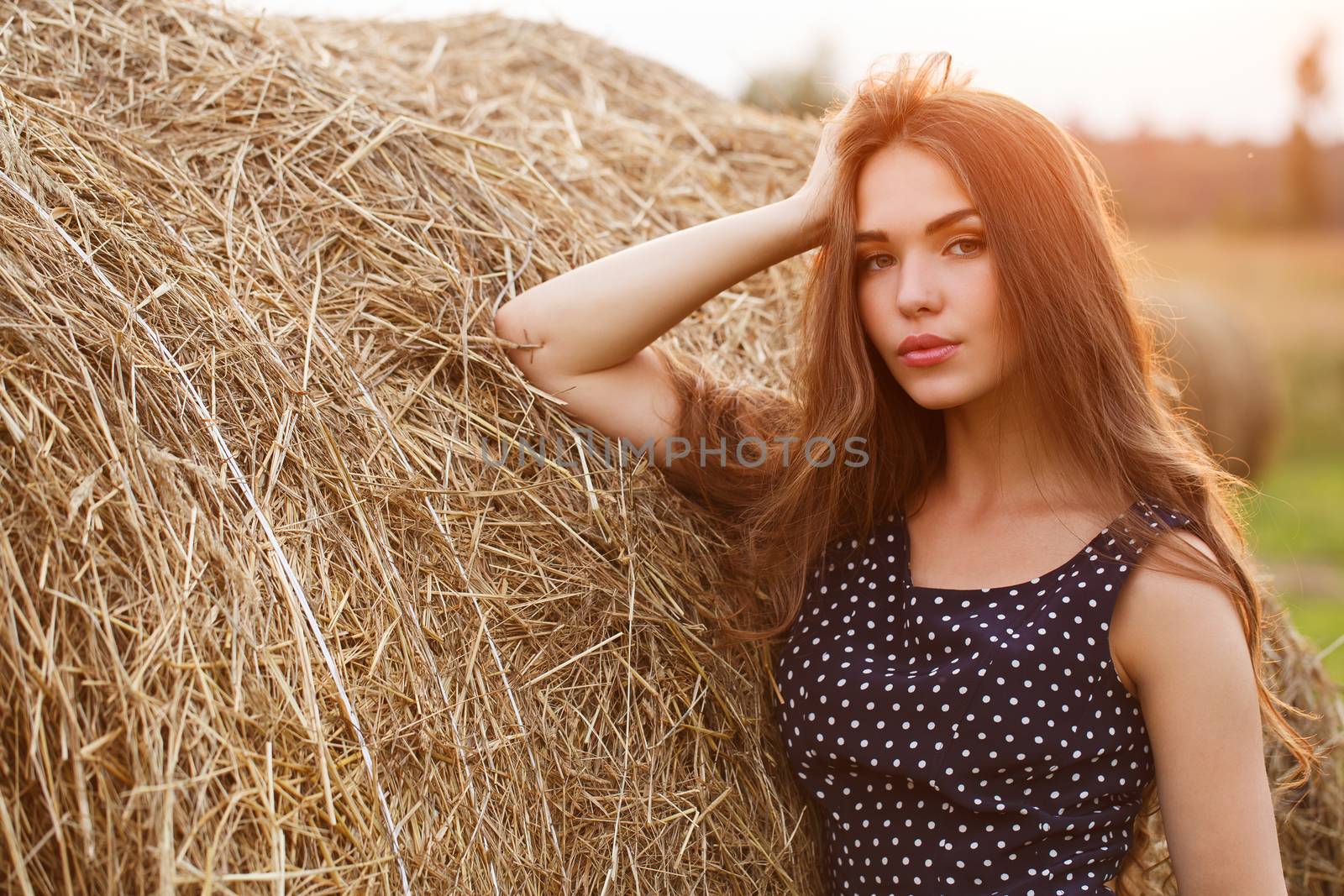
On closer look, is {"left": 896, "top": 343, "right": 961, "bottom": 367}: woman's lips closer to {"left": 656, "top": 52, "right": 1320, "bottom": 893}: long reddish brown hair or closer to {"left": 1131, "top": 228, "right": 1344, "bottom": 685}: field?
{"left": 656, "top": 52, "right": 1320, "bottom": 893}: long reddish brown hair

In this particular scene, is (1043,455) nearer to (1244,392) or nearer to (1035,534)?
(1035,534)

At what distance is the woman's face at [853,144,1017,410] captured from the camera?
5.56ft

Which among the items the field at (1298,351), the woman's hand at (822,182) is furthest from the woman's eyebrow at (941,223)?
the field at (1298,351)

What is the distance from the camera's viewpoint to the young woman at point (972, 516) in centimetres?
164

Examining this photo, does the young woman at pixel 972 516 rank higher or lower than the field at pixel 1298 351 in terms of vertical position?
higher

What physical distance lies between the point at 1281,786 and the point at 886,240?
1248mm

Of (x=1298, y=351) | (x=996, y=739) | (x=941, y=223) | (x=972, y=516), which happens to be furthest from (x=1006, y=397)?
(x=1298, y=351)

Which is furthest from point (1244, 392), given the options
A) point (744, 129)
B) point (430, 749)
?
point (430, 749)

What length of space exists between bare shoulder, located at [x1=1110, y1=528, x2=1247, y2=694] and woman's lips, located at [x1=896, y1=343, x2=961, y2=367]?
40 cm

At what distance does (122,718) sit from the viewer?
1291mm

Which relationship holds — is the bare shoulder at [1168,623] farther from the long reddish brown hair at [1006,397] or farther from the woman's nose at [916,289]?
the woman's nose at [916,289]

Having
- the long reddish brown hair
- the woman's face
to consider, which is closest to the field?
the long reddish brown hair

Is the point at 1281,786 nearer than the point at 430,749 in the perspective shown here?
No

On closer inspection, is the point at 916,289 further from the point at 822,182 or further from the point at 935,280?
the point at 822,182
